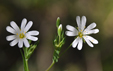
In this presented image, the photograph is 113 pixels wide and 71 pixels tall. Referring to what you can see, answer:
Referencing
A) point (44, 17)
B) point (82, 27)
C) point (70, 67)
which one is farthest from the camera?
point (44, 17)

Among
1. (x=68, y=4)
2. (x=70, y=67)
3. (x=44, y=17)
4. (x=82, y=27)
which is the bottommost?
(x=70, y=67)

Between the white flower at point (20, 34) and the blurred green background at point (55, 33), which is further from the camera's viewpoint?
the blurred green background at point (55, 33)

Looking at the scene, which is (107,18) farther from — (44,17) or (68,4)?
(44,17)

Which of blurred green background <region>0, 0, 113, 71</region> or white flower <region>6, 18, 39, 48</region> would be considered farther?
blurred green background <region>0, 0, 113, 71</region>

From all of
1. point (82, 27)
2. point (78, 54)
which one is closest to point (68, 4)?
point (78, 54)

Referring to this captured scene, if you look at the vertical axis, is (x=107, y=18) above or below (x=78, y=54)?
above

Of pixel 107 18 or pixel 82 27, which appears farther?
pixel 107 18

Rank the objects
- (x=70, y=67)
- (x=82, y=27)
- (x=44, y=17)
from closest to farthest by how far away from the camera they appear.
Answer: (x=82, y=27) < (x=70, y=67) < (x=44, y=17)

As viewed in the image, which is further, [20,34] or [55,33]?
[55,33]
